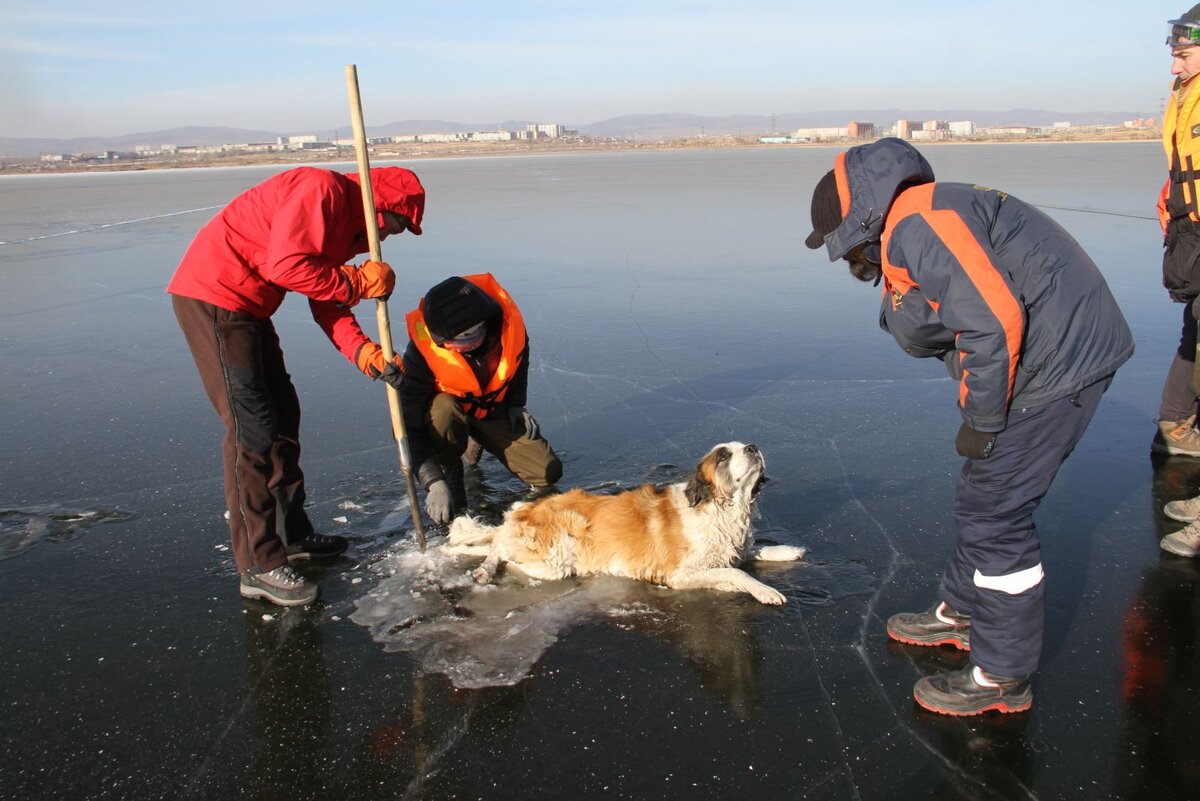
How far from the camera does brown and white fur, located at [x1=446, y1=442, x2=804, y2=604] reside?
4.27 meters

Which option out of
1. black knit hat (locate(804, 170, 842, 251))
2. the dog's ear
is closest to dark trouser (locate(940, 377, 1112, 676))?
black knit hat (locate(804, 170, 842, 251))

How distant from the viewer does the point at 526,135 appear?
161 meters

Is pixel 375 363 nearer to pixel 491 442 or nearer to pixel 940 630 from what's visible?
pixel 491 442

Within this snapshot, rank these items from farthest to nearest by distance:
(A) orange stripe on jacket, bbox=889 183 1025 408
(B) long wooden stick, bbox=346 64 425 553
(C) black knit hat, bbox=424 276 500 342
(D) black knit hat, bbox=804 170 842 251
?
(C) black knit hat, bbox=424 276 500 342 → (B) long wooden stick, bbox=346 64 425 553 → (D) black knit hat, bbox=804 170 842 251 → (A) orange stripe on jacket, bbox=889 183 1025 408

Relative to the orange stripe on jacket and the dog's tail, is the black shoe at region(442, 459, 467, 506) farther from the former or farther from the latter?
the orange stripe on jacket

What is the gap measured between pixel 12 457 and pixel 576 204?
1701 cm

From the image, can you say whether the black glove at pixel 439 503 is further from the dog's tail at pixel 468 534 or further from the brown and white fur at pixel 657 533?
the brown and white fur at pixel 657 533

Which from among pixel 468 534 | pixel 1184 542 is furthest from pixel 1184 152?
pixel 468 534

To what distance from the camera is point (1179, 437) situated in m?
5.39

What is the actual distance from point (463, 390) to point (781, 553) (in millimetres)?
2140

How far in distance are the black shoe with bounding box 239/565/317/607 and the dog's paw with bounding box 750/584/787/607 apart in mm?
2147

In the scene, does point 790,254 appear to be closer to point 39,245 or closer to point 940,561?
point 940,561

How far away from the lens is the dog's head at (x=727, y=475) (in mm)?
4266

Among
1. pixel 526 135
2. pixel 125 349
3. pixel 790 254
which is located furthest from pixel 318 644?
pixel 526 135
